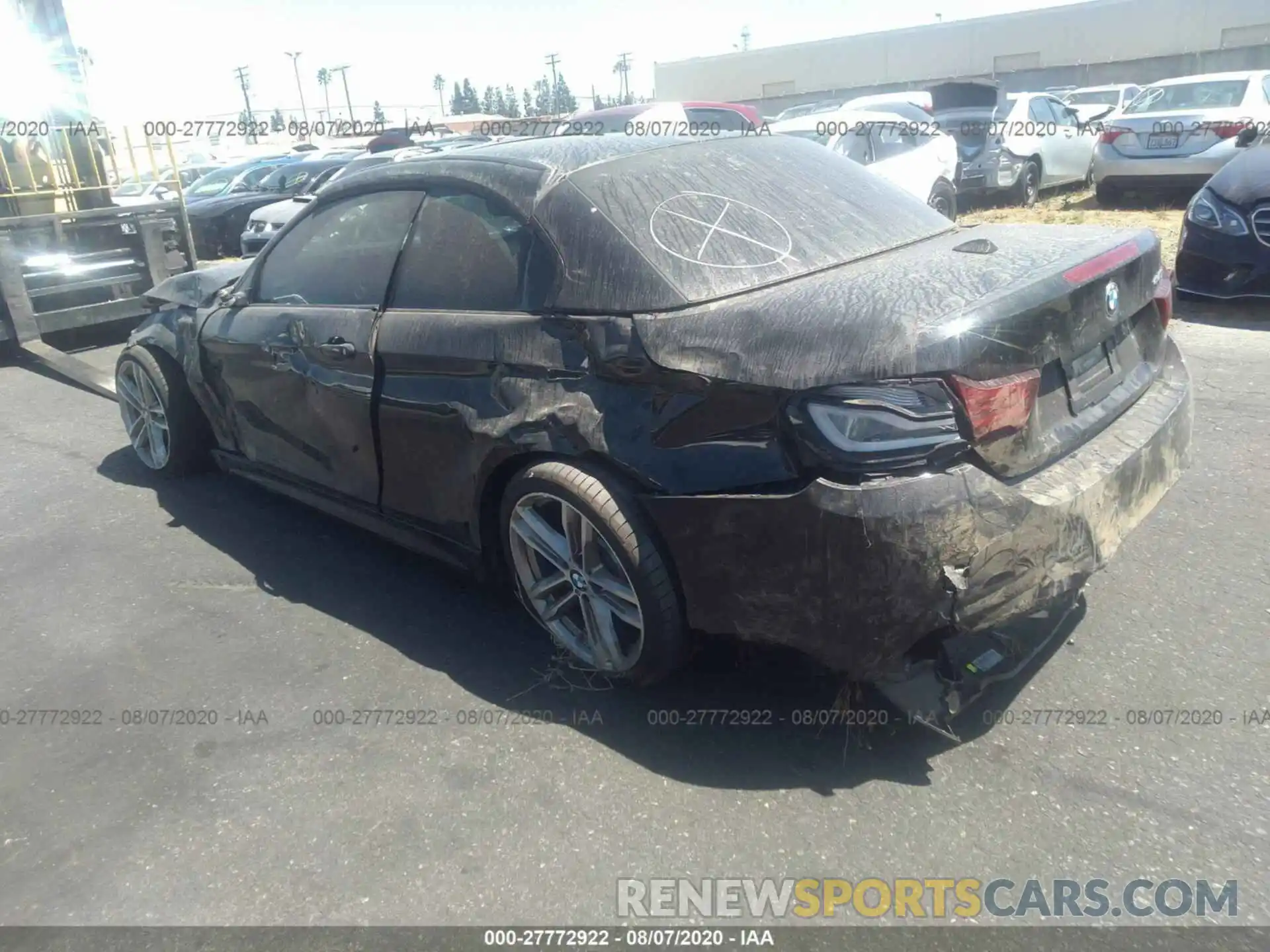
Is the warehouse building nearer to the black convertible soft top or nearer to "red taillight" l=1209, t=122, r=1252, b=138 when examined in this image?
"red taillight" l=1209, t=122, r=1252, b=138

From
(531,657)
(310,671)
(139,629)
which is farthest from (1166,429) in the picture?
(139,629)

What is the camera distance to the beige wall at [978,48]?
47531 mm

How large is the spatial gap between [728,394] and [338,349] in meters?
1.73

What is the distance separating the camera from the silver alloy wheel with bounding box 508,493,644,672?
9.61 feet

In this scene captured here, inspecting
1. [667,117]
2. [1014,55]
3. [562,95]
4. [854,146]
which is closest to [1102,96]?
[667,117]

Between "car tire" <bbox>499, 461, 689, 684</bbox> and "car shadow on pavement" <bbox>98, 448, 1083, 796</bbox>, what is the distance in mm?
155

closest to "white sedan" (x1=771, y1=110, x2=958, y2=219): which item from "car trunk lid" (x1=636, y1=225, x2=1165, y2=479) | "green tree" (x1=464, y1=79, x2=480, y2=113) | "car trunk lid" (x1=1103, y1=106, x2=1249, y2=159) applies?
"car trunk lid" (x1=1103, y1=106, x2=1249, y2=159)

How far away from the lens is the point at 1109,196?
12.0 m

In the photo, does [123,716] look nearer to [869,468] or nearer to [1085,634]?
[869,468]

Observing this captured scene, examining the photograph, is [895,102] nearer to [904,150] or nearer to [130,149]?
[904,150]

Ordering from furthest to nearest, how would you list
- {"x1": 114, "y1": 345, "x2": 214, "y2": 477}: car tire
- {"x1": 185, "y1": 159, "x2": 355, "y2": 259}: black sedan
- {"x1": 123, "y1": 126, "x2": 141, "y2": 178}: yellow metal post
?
{"x1": 185, "y1": 159, "x2": 355, "y2": 259}: black sedan, {"x1": 123, "y1": 126, "x2": 141, "y2": 178}: yellow metal post, {"x1": 114, "y1": 345, "x2": 214, "y2": 477}: car tire

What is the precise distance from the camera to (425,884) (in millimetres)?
2406

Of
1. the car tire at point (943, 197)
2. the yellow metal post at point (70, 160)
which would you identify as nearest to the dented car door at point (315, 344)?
the yellow metal post at point (70, 160)

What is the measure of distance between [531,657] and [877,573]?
1413mm
